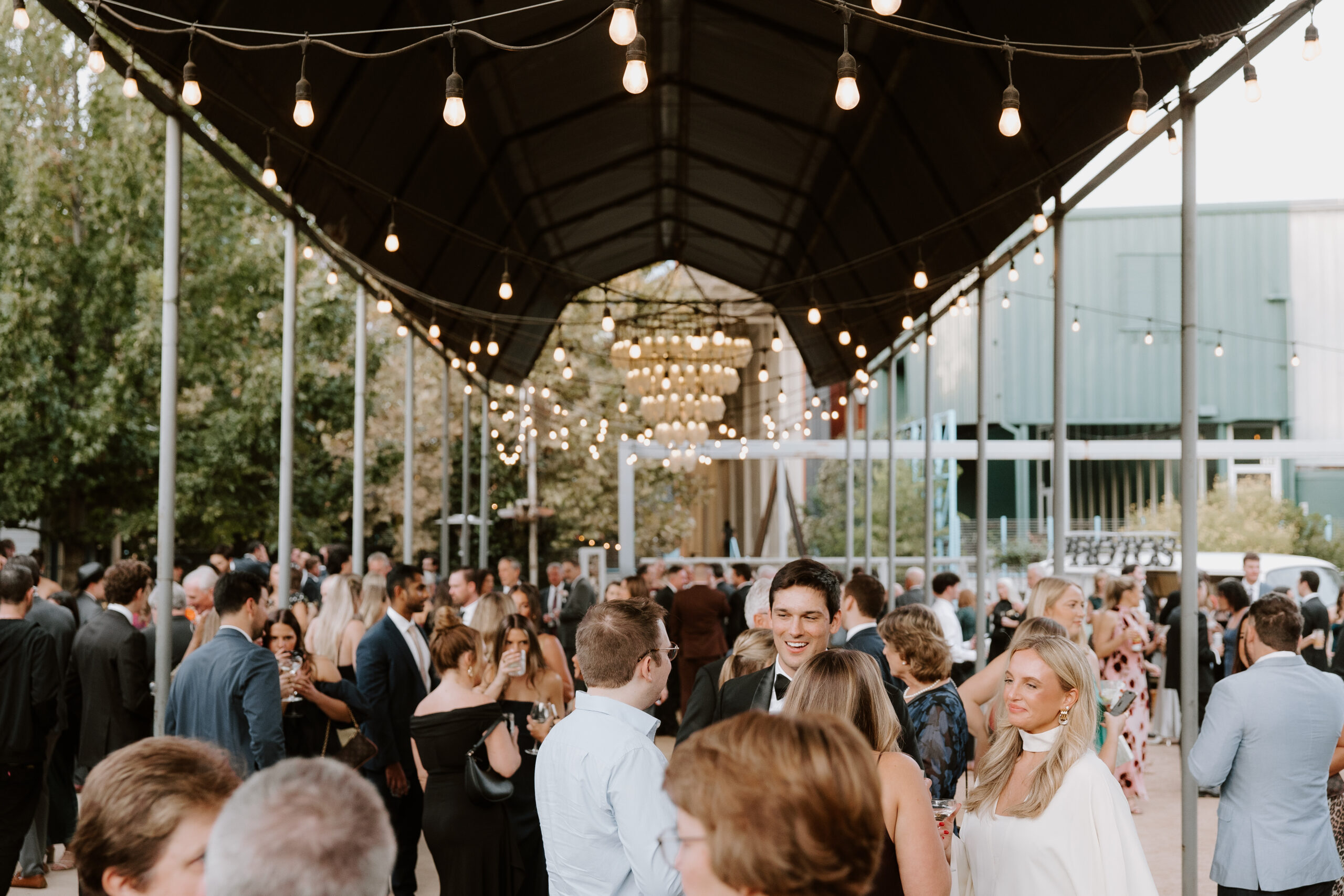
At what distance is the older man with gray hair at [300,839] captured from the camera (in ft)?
4.51

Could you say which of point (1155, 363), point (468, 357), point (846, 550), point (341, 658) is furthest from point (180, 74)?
point (1155, 363)

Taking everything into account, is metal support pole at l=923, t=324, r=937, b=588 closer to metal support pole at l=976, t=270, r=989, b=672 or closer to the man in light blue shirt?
metal support pole at l=976, t=270, r=989, b=672

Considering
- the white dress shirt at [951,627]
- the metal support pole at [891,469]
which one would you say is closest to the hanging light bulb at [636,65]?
the white dress shirt at [951,627]

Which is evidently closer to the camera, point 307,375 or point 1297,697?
point 1297,697

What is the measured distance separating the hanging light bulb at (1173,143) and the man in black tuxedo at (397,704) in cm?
449

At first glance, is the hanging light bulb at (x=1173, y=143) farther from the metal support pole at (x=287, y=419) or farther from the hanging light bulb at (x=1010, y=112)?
the metal support pole at (x=287, y=419)

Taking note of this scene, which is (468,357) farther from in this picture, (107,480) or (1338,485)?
(1338,485)

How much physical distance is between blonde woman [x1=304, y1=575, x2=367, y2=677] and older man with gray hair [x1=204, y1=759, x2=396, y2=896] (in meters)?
5.29

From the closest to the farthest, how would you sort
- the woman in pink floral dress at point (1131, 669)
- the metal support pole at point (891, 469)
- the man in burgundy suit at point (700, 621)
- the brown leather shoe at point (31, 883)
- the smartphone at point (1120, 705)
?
1. the smartphone at point (1120, 705)
2. the brown leather shoe at point (31, 883)
3. the woman in pink floral dress at point (1131, 669)
4. the man in burgundy suit at point (700, 621)
5. the metal support pole at point (891, 469)

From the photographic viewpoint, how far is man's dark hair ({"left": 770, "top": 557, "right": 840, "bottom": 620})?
144 inches

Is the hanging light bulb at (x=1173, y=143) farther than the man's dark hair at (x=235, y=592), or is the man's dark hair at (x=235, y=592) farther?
the hanging light bulb at (x=1173, y=143)

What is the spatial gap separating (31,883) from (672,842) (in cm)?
580

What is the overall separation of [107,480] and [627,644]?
19537mm

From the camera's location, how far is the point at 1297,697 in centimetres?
409
